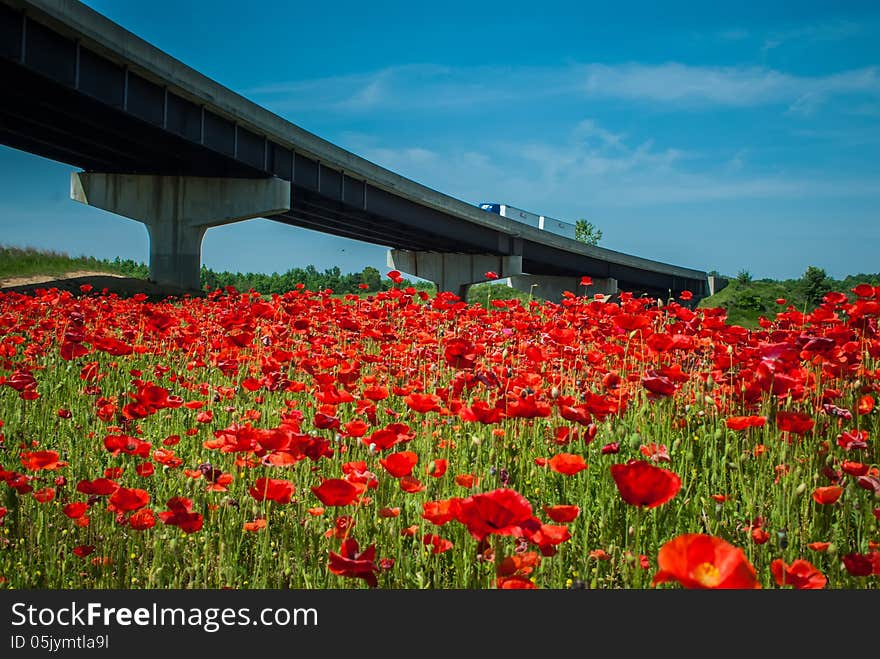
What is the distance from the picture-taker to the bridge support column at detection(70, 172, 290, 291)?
88.4ft

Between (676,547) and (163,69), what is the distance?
842 inches

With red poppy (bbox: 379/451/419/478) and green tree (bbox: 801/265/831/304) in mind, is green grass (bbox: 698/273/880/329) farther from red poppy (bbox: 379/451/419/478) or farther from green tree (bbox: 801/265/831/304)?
red poppy (bbox: 379/451/419/478)

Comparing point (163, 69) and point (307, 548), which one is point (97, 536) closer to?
point (307, 548)

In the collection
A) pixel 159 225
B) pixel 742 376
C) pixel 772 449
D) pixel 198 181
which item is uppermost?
pixel 198 181

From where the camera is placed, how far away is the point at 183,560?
101 inches

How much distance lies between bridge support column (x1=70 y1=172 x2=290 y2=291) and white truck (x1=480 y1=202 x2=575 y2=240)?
24.5 metres

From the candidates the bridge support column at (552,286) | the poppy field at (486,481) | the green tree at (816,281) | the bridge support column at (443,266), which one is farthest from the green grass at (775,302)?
the bridge support column at (552,286)

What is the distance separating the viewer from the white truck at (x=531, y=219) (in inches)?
2056

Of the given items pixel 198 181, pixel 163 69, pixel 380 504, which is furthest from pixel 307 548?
pixel 198 181

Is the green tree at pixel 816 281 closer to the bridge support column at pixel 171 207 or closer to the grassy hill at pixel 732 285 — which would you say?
the grassy hill at pixel 732 285

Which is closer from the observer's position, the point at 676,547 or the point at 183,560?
the point at 676,547

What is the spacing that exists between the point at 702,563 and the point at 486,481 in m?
1.75

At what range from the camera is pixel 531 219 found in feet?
192

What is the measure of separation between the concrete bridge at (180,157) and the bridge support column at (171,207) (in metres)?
0.04
